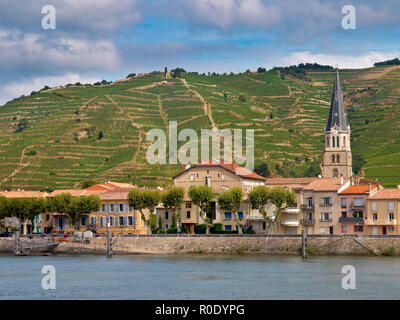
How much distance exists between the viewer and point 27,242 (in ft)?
287

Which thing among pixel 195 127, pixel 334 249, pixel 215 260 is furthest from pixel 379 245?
pixel 195 127

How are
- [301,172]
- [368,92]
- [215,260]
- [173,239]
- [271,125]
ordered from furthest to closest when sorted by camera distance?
[368,92], [271,125], [301,172], [173,239], [215,260]

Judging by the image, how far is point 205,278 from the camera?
58.1 metres

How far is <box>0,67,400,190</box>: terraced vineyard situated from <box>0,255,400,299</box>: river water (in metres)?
49.5

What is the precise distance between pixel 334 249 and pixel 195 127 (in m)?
81.8

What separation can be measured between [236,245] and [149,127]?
82.1 metres

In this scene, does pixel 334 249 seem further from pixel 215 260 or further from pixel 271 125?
pixel 271 125

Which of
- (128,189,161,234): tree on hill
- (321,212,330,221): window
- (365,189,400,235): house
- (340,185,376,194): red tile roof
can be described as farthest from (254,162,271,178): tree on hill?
(365,189,400,235): house

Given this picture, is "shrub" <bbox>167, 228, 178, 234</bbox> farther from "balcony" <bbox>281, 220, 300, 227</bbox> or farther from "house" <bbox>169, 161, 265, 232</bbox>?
"balcony" <bbox>281, 220, 300, 227</bbox>

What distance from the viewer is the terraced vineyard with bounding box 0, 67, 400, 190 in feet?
442

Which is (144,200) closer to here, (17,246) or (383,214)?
(17,246)

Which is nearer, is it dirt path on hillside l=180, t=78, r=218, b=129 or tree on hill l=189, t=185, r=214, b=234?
tree on hill l=189, t=185, r=214, b=234

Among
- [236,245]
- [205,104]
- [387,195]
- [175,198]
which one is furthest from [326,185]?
[205,104]
